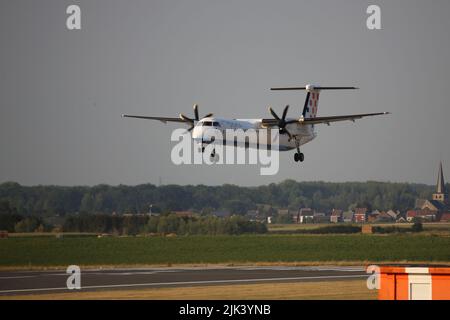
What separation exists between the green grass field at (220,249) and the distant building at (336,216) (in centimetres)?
1997

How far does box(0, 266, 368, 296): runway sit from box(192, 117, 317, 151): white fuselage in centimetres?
806

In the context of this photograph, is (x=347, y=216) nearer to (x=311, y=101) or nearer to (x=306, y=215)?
(x=306, y=215)

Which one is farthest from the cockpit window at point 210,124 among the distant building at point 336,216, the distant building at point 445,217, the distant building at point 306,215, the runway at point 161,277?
the distant building at point 336,216

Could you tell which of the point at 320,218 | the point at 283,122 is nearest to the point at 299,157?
the point at 283,122

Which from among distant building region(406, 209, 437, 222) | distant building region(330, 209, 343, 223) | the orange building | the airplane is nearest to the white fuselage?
the airplane

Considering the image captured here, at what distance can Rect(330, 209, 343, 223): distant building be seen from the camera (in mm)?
93387

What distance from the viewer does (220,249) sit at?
65312 mm

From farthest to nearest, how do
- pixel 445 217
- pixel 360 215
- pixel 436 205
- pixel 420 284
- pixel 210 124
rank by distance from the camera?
1. pixel 360 215
2. pixel 436 205
3. pixel 445 217
4. pixel 210 124
5. pixel 420 284

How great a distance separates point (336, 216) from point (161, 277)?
52844mm

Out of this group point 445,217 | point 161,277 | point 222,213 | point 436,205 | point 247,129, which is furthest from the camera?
point 222,213
